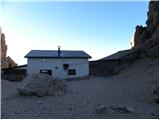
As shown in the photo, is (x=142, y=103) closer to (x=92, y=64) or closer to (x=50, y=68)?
(x=50, y=68)

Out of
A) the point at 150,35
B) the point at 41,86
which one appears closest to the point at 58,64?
the point at 150,35

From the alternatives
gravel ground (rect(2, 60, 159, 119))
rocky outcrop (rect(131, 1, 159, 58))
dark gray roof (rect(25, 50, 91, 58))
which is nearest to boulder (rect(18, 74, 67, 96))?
gravel ground (rect(2, 60, 159, 119))

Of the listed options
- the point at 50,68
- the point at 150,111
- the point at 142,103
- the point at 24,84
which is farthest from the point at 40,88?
the point at 50,68

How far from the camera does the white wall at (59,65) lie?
178 ft

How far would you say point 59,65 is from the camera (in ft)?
180

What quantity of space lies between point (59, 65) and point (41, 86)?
2817 cm

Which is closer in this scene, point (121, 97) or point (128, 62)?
point (121, 97)

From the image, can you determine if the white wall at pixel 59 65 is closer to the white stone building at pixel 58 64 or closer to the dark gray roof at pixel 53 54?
the white stone building at pixel 58 64

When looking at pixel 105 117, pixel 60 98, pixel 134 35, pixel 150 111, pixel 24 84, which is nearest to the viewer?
pixel 105 117

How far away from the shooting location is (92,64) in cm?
6397

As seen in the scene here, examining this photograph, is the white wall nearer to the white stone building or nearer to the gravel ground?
the white stone building

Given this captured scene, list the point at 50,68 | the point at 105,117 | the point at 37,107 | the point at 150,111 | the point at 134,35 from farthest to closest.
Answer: the point at 134,35 < the point at 50,68 < the point at 37,107 < the point at 150,111 < the point at 105,117

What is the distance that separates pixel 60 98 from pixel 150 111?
854 cm

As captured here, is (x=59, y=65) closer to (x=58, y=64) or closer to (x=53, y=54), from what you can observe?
(x=58, y=64)
